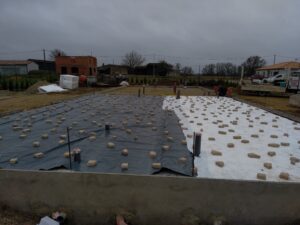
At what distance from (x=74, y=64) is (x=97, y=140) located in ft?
79.0

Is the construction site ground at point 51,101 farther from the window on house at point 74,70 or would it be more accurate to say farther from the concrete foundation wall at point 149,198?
the window on house at point 74,70

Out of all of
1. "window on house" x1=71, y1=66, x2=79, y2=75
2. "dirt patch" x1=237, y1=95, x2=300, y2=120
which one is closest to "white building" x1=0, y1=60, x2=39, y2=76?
"window on house" x1=71, y1=66, x2=79, y2=75

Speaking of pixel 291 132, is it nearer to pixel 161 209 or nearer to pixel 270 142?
pixel 270 142

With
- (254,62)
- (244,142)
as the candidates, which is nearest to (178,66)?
(254,62)

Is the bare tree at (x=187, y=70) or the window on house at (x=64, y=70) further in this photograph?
the bare tree at (x=187, y=70)

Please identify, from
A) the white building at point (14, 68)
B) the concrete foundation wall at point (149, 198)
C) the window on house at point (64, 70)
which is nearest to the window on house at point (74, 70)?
the window on house at point (64, 70)

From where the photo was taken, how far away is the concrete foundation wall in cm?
196

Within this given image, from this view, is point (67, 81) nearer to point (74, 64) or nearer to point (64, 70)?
point (74, 64)

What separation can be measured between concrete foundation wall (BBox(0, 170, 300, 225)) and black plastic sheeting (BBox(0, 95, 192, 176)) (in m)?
0.58

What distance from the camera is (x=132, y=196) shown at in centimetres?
204

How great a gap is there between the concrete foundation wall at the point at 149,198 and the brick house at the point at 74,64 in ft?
81.4

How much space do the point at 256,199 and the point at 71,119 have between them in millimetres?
4438

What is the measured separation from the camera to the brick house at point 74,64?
25.5 meters

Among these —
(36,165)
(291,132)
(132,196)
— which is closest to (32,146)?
(36,165)
